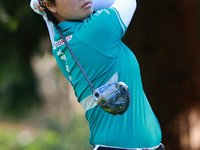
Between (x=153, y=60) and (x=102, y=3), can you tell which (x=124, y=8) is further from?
(x=153, y=60)

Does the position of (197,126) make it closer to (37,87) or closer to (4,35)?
(37,87)

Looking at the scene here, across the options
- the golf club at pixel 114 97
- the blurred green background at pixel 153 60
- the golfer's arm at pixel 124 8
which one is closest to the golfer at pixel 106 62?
the golfer's arm at pixel 124 8

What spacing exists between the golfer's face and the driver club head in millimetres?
351

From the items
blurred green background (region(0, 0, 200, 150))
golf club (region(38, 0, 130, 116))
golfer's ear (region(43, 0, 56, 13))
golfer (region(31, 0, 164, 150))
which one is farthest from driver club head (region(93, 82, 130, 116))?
blurred green background (region(0, 0, 200, 150))

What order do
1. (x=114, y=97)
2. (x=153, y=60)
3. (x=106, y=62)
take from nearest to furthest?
(x=114, y=97)
(x=106, y=62)
(x=153, y=60)

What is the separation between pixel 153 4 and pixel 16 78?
56.0 inches

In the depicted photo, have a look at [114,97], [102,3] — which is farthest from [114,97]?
[102,3]

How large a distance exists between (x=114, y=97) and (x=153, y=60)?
1.51 meters

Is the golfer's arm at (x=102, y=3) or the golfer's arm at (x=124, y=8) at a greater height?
the golfer's arm at (x=102, y=3)

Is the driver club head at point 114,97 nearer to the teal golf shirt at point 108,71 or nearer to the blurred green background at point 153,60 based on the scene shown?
the teal golf shirt at point 108,71

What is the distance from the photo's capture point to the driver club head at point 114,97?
3.01 feet

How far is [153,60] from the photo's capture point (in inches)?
92.5

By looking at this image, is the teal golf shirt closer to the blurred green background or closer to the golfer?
the golfer

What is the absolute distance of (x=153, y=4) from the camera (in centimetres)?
231
